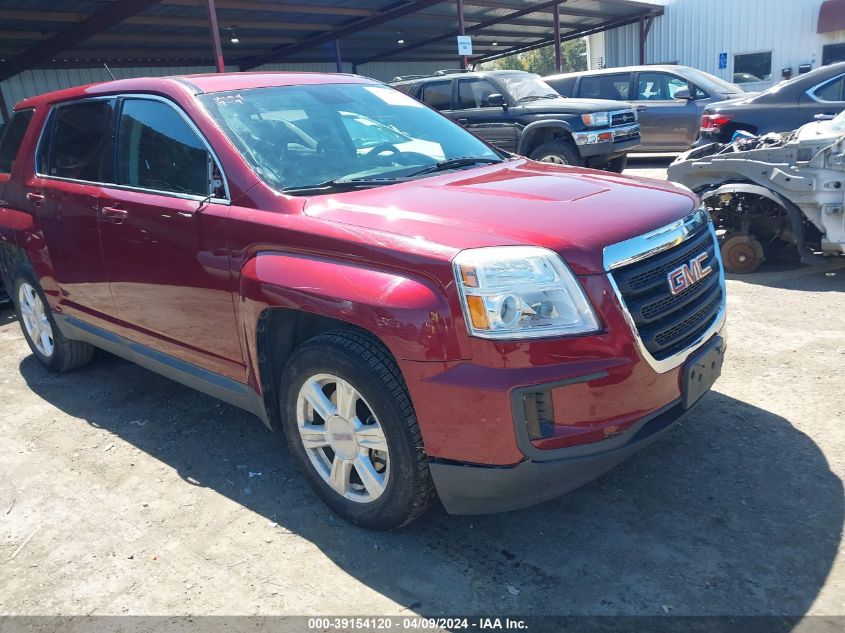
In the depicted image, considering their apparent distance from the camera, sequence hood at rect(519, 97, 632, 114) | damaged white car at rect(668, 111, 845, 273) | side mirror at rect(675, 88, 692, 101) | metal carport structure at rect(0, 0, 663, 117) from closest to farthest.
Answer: damaged white car at rect(668, 111, 845, 273), hood at rect(519, 97, 632, 114), side mirror at rect(675, 88, 692, 101), metal carport structure at rect(0, 0, 663, 117)

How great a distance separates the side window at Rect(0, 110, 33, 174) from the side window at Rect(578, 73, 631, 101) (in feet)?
34.2

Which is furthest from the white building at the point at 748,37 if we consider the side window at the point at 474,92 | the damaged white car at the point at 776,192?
the damaged white car at the point at 776,192

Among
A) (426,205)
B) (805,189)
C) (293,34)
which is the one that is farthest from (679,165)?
(293,34)

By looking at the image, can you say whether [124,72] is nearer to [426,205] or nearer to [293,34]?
[293,34]

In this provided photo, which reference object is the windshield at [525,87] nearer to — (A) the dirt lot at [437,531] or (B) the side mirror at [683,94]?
(B) the side mirror at [683,94]

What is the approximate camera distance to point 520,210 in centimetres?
276

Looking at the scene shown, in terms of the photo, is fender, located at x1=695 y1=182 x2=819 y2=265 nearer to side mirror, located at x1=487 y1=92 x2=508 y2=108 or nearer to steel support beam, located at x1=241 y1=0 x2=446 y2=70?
side mirror, located at x1=487 y1=92 x2=508 y2=108

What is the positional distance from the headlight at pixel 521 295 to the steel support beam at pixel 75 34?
39.7 ft

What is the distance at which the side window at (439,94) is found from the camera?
11.7m

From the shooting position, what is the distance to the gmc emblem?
8.97ft

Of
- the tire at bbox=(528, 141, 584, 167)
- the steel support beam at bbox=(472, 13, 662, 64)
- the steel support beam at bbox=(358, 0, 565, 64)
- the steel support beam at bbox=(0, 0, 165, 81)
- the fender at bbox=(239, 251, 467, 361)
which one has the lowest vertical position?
the tire at bbox=(528, 141, 584, 167)

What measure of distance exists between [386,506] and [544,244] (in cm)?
120

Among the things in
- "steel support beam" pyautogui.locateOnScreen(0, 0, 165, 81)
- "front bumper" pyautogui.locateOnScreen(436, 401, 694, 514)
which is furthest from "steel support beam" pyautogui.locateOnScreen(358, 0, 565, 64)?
"front bumper" pyautogui.locateOnScreen(436, 401, 694, 514)

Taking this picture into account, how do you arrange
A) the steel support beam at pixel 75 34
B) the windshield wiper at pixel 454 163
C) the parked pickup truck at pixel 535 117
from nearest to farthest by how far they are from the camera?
the windshield wiper at pixel 454 163
the parked pickup truck at pixel 535 117
the steel support beam at pixel 75 34
